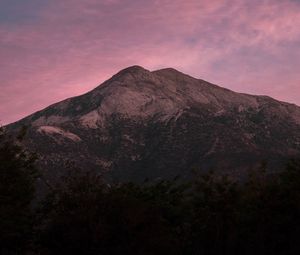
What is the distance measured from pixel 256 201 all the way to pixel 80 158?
Answer: 498ft

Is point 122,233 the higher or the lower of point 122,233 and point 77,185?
the lower

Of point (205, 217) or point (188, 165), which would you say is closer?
point (205, 217)

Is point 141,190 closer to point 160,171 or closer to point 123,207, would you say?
point 123,207

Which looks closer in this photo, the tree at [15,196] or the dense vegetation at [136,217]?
the dense vegetation at [136,217]

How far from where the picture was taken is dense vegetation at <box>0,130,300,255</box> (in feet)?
109

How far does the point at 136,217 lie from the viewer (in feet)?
108

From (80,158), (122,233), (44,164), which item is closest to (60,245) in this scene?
(122,233)

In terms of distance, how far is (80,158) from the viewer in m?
192

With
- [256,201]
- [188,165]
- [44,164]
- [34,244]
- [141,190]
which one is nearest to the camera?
[34,244]

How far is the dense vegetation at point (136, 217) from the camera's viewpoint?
109 feet

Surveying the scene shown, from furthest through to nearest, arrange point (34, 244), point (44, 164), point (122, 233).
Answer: point (44, 164)
point (34, 244)
point (122, 233)

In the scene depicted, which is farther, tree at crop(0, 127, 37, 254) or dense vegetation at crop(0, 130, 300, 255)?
tree at crop(0, 127, 37, 254)

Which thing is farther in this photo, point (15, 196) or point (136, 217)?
point (15, 196)

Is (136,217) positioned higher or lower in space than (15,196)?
lower
